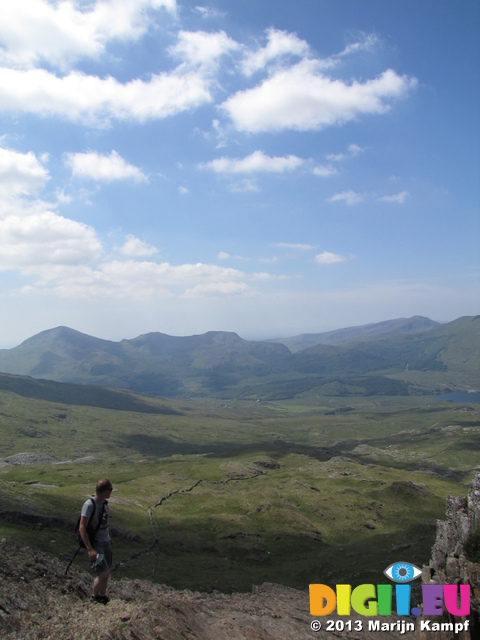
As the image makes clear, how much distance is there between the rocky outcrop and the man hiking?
26.2 m

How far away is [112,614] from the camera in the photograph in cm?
2289

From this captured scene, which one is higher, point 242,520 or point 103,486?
point 103,486

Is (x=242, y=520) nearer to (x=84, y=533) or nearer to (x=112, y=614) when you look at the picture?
(x=112, y=614)

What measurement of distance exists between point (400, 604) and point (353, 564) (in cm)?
2800

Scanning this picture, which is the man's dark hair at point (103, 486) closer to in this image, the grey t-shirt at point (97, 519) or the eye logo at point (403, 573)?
the grey t-shirt at point (97, 519)

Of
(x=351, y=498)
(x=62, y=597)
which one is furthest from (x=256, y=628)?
(x=351, y=498)

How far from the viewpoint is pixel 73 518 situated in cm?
6775

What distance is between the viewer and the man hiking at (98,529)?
19219 mm

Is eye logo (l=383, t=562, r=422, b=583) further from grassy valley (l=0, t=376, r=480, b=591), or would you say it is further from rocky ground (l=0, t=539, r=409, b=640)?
rocky ground (l=0, t=539, r=409, b=640)

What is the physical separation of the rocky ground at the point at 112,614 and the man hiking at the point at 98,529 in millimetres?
3113

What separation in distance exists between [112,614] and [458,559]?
1215 inches

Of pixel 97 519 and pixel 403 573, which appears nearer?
pixel 97 519

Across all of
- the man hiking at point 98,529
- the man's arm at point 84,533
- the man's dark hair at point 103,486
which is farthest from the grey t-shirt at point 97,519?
the man's dark hair at point 103,486

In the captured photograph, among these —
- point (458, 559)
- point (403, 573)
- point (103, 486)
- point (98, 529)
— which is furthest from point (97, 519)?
point (403, 573)
